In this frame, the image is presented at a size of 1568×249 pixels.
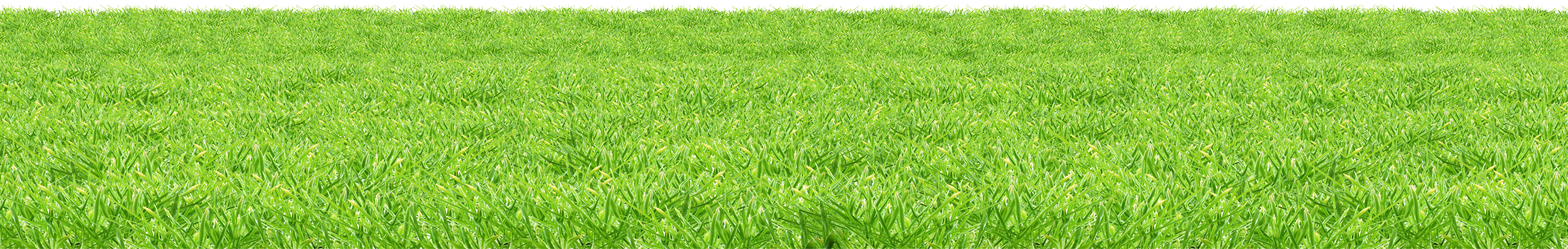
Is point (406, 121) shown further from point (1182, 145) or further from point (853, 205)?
point (1182, 145)

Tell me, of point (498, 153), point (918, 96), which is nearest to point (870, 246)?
point (498, 153)

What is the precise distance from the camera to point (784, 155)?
3654mm

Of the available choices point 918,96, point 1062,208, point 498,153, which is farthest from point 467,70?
point 1062,208

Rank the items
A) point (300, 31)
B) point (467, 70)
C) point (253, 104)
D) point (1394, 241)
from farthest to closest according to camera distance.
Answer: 1. point (300, 31)
2. point (467, 70)
3. point (253, 104)
4. point (1394, 241)

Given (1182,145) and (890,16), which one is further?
(890,16)

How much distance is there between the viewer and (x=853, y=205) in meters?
2.70

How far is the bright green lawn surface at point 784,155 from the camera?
8.54ft

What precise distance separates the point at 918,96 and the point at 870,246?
3.29 m

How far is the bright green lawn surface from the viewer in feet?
8.54

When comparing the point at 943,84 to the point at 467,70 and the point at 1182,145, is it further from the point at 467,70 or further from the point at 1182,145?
the point at 467,70

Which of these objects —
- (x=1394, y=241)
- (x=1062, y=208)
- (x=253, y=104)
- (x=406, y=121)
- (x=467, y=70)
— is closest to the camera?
(x=1394, y=241)

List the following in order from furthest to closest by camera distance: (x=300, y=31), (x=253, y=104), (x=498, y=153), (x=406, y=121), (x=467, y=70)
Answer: (x=300, y=31), (x=467, y=70), (x=253, y=104), (x=406, y=121), (x=498, y=153)

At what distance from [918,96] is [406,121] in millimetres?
2517

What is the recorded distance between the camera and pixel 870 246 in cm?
255
